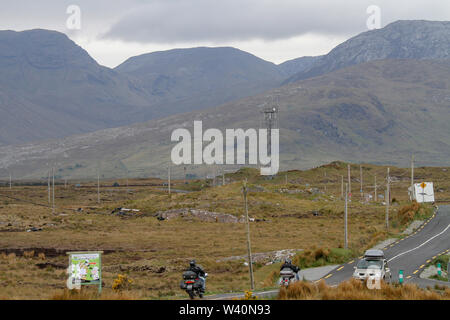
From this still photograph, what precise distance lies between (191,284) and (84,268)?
4.25 m

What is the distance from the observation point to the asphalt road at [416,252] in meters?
35.3

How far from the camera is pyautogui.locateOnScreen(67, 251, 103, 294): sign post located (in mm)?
24484

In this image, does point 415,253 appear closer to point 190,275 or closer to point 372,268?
point 372,268

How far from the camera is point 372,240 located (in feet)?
181

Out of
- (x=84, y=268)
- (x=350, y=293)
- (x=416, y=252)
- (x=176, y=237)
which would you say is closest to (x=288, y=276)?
(x=350, y=293)

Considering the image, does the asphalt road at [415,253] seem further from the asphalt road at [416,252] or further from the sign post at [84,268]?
the sign post at [84,268]

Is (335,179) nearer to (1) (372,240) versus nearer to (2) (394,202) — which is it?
(2) (394,202)

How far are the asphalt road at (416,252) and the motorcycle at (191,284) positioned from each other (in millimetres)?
9880

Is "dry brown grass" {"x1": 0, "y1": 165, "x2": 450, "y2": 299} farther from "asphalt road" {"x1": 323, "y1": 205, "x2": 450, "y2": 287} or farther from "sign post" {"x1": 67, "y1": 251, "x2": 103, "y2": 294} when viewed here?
"asphalt road" {"x1": 323, "y1": 205, "x2": 450, "y2": 287}

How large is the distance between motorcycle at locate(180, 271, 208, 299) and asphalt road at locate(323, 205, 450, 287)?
9.88 meters
